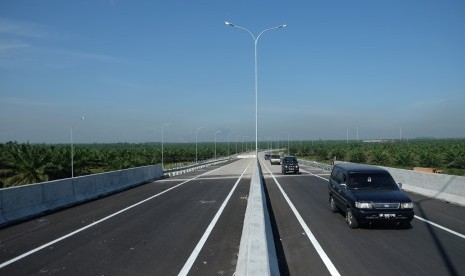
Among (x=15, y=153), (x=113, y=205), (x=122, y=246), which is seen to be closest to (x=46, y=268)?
(x=122, y=246)

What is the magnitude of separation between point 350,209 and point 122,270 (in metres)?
7.12

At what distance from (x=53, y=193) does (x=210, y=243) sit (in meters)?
10.2

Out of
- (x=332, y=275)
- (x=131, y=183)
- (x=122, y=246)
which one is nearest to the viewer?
(x=332, y=275)

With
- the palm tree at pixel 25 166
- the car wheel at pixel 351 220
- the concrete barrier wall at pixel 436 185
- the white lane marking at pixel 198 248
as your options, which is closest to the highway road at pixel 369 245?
the car wheel at pixel 351 220

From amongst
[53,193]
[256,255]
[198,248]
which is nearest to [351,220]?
[198,248]

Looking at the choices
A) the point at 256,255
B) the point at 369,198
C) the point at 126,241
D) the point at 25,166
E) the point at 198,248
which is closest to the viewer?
the point at 256,255

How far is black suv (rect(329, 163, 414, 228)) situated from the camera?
41.6 ft

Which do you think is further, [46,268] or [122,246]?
[122,246]

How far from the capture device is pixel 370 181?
14.4m

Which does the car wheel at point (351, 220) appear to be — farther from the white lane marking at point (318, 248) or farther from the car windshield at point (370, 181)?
the white lane marking at point (318, 248)

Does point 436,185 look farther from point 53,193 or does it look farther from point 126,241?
point 53,193

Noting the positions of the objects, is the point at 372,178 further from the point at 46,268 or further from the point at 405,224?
the point at 46,268

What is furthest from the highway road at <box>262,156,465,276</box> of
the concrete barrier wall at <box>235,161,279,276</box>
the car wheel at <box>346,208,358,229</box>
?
the concrete barrier wall at <box>235,161,279,276</box>

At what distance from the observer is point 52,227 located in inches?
563
